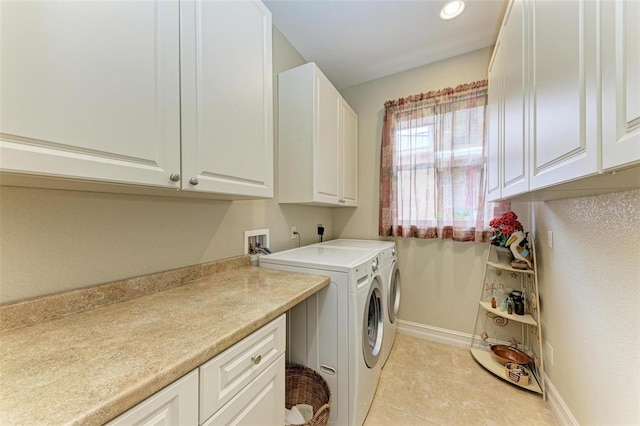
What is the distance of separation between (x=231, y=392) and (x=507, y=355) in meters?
2.24

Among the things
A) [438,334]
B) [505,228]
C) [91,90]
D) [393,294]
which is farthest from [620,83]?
[438,334]

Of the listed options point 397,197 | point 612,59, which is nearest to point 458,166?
point 397,197

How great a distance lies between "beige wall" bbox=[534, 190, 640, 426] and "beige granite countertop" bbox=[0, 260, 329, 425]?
133cm

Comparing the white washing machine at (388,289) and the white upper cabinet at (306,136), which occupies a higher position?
the white upper cabinet at (306,136)

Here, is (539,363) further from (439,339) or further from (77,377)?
(77,377)

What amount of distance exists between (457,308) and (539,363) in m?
0.65

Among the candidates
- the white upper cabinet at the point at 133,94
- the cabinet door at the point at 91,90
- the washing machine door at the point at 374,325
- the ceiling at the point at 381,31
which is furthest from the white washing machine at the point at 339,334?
the ceiling at the point at 381,31

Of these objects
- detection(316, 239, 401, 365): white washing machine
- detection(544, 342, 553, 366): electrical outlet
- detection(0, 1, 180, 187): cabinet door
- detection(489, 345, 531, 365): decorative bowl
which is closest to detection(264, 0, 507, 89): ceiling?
detection(0, 1, 180, 187): cabinet door

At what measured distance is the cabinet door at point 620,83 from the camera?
54 centimetres

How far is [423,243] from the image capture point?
7.96ft

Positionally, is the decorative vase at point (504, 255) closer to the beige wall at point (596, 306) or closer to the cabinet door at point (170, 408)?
the beige wall at point (596, 306)

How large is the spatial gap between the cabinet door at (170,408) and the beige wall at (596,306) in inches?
61.9

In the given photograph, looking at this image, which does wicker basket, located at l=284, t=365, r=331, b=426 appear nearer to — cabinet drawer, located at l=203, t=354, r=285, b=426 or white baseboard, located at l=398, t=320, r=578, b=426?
cabinet drawer, located at l=203, t=354, r=285, b=426

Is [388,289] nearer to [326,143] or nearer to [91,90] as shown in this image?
[326,143]
